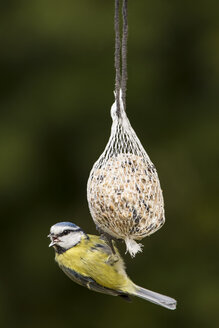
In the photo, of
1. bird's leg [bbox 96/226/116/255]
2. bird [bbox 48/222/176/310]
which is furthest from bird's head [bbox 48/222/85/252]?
bird's leg [bbox 96/226/116/255]

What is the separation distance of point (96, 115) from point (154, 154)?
0.50 meters

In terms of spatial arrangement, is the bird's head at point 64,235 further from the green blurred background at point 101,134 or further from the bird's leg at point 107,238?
the green blurred background at point 101,134

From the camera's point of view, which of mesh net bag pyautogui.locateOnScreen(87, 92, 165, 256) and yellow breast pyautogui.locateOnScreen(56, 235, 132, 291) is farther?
yellow breast pyautogui.locateOnScreen(56, 235, 132, 291)

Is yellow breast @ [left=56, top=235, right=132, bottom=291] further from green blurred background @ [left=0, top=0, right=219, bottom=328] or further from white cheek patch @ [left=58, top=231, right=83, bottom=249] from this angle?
green blurred background @ [left=0, top=0, right=219, bottom=328]

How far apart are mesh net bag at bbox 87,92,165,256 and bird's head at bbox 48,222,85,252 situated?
5.5 inches

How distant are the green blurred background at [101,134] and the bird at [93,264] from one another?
89.4 inches

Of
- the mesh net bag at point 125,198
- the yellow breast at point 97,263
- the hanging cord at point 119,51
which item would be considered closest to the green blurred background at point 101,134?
the yellow breast at point 97,263

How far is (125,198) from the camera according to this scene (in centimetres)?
298

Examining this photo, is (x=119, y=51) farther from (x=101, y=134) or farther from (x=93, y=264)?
(x=101, y=134)

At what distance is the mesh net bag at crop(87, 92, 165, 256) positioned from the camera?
2.97 meters

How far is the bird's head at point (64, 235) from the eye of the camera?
312 cm

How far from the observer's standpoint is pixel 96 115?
566 centimetres
